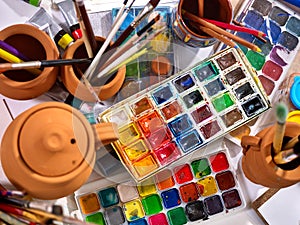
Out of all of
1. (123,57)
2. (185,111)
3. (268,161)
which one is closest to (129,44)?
(123,57)

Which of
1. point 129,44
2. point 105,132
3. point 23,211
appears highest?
point 129,44

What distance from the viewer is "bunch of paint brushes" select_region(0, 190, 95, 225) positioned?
642 mm

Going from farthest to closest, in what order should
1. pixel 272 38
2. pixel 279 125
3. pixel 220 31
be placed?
pixel 272 38 → pixel 220 31 → pixel 279 125

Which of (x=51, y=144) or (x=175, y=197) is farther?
(x=175, y=197)

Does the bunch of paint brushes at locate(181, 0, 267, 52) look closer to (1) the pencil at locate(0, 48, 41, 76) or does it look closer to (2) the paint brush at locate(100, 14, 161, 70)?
(2) the paint brush at locate(100, 14, 161, 70)

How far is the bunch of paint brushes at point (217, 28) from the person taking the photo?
768 mm

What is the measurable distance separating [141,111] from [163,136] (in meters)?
0.05

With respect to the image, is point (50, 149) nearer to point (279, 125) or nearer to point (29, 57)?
point (29, 57)

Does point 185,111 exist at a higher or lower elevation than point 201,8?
lower

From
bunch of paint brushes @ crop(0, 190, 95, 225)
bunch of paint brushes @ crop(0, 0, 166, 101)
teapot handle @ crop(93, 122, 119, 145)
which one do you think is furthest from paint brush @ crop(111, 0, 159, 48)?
bunch of paint brushes @ crop(0, 190, 95, 225)

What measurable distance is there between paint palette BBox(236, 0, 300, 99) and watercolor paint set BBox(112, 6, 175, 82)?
0.36ft

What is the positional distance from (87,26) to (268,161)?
11.3 inches

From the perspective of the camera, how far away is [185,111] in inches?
32.0

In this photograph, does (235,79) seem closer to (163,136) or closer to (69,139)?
(163,136)
